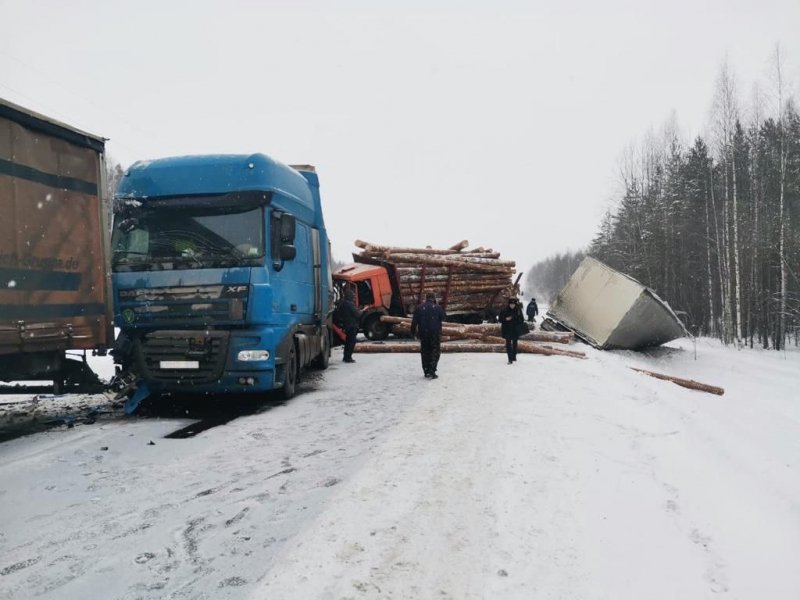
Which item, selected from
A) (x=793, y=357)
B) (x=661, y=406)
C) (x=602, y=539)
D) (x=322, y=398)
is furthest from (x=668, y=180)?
(x=602, y=539)

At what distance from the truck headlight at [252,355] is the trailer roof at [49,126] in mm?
3256

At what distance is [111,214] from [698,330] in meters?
36.6

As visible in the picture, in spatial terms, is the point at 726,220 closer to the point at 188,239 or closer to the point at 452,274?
the point at 452,274

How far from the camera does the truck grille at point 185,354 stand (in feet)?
22.7

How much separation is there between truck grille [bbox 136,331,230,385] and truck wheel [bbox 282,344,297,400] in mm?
1246

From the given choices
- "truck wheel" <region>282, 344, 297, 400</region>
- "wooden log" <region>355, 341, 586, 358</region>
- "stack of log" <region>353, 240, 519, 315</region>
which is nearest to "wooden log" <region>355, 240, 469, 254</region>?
"stack of log" <region>353, 240, 519, 315</region>

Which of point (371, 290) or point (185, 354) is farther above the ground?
point (371, 290)

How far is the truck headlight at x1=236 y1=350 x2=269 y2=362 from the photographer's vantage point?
23.2 feet

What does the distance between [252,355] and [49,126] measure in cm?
361

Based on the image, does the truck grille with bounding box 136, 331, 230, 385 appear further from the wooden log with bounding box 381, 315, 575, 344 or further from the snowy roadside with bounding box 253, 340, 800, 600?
the wooden log with bounding box 381, 315, 575, 344

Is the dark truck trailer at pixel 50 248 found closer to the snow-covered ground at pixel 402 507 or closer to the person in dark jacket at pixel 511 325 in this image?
the snow-covered ground at pixel 402 507

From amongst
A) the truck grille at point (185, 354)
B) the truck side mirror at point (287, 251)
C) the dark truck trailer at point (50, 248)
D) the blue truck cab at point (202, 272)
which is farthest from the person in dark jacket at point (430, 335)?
the dark truck trailer at point (50, 248)

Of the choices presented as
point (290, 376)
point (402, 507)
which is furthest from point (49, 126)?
point (402, 507)

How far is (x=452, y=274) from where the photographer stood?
20453 millimetres
